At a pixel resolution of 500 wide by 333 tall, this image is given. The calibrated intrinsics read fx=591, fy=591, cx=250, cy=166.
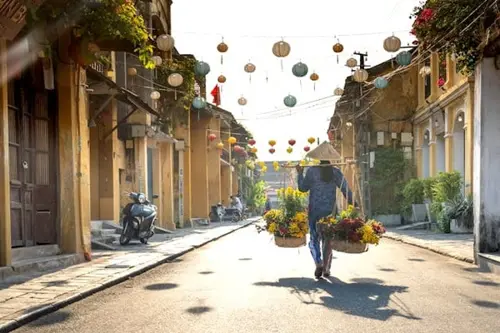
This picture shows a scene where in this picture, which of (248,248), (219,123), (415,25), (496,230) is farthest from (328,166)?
(219,123)

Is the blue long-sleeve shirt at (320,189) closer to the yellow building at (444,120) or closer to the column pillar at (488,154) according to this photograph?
the column pillar at (488,154)

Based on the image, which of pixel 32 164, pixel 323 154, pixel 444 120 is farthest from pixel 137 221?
pixel 444 120

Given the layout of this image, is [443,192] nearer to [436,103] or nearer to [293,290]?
[436,103]

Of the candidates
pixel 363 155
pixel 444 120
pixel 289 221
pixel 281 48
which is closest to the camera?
pixel 289 221

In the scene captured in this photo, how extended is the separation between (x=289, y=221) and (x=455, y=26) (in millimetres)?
4953

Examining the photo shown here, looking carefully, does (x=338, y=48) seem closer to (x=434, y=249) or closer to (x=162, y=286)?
(x=434, y=249)

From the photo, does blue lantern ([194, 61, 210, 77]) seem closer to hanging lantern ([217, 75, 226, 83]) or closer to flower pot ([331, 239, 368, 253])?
hanging lantern ([217, 75, 226, 83])

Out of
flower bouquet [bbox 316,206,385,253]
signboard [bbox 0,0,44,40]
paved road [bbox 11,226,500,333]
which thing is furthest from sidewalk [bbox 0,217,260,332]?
signboard [bbox 0,0,44,40]

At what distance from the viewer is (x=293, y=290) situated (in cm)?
780

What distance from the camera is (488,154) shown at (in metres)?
10.7

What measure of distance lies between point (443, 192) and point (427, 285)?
44.3 ft

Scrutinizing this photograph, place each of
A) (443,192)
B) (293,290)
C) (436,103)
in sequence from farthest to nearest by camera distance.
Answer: (436,103) → (443,192) → (293,290)

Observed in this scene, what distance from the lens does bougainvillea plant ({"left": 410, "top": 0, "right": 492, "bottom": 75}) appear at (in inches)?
419

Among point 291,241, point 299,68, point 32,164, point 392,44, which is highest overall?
A: point 392,44
